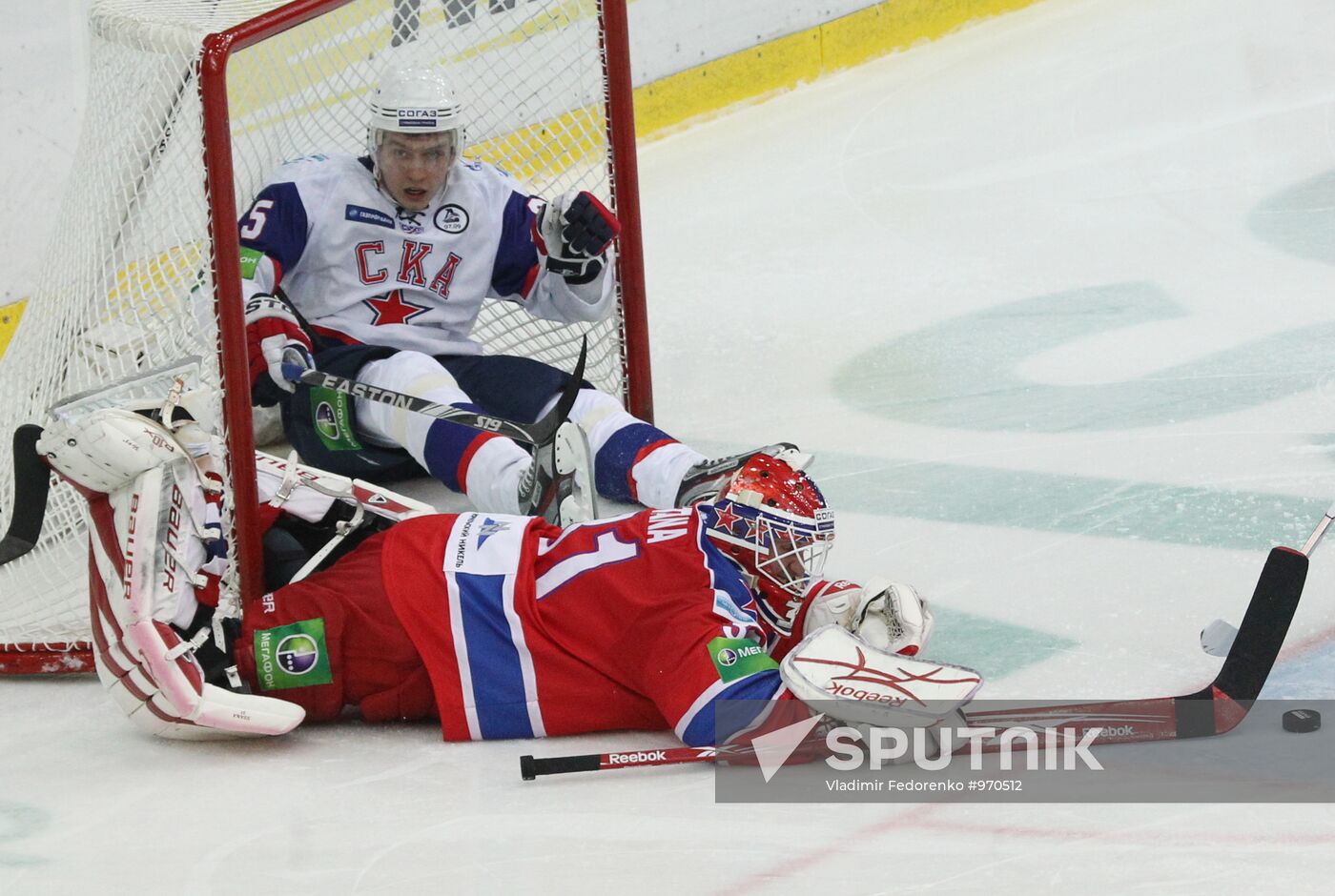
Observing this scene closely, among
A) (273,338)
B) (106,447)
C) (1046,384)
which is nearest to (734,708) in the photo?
A: (106,447)

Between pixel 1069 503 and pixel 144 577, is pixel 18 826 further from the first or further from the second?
pixel 1069 503

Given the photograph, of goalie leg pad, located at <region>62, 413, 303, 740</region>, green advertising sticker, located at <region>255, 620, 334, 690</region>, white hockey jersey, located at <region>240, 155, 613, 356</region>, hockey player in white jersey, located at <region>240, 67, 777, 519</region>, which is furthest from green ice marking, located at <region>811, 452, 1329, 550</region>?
goalie leg pad, located at <region>62, 413, 303, 740</region>

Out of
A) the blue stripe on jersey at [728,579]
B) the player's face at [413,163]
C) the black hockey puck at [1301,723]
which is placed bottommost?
the black hockey puck at [1301,723]

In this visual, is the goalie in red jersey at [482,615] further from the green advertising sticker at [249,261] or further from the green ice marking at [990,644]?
the green advertising sticker at [249,261]

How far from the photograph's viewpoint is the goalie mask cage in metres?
2.62

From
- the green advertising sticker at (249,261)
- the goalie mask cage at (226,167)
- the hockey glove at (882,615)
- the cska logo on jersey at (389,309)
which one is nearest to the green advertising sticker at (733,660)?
the hockey glove at (882,615)

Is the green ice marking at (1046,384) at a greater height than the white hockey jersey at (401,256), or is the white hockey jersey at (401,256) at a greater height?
the white hockey jersey at (401,256)

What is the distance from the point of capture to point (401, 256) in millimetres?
3564

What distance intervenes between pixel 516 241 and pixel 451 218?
0.15 metres

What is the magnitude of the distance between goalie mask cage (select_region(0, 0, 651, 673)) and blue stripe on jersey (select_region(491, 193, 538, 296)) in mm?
175

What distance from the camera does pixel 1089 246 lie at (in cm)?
484

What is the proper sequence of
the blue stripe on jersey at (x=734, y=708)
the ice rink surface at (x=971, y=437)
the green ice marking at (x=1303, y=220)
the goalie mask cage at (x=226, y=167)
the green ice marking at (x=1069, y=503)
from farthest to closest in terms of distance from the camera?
the green ice marking at (x=1303, y=220)
the green ice marking at (x=1069, y=503)
the goalie mask cage at (x=226, y=167)
the blue stripe on jersey at (x=734, y=708)
the ice rink surface at (x=971, y=437)

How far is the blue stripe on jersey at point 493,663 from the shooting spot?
7.86ft

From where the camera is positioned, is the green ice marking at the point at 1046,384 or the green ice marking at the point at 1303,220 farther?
the green ice marking at the point at 1303,220
